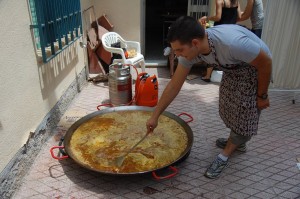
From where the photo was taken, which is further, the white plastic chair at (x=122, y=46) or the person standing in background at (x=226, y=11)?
the white plastic chair at (x=122, y=46)

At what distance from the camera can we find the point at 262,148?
313cm

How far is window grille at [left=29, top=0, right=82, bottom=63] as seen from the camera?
2.82 metres

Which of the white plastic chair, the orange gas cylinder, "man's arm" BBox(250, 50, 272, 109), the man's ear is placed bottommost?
the orange gas cylinder

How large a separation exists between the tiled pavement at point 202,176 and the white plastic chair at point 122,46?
1.50 meters

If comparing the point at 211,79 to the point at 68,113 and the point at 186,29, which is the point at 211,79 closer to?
the point at 68,113

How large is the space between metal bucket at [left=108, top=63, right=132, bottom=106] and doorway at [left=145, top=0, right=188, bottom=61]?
249 centimetres

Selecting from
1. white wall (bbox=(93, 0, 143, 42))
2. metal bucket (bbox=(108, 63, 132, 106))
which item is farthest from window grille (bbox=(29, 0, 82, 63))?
white wall (bbox=(93, 0, 143, 42))

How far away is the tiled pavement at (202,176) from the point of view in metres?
2.45

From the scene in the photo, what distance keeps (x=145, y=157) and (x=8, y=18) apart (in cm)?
179

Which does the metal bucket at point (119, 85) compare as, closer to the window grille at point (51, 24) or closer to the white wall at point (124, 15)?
the window grille at point (51, 24)

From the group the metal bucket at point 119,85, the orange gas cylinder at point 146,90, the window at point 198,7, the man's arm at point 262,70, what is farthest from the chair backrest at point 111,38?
the man's arm at point 262,70

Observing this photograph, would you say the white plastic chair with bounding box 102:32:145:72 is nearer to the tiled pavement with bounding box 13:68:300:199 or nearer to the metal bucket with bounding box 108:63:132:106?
the metal bucket with bounding box 108:63:132:106


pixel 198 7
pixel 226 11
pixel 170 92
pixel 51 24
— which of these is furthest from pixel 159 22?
pixel 170 92

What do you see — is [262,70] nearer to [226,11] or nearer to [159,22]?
[226,11]
